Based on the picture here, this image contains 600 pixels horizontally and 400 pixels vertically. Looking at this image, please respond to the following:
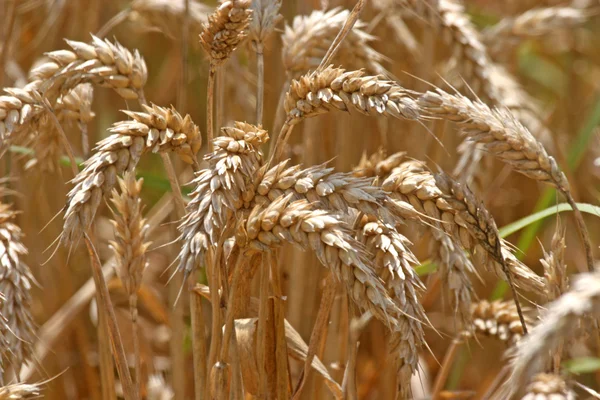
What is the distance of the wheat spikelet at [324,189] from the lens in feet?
3.69

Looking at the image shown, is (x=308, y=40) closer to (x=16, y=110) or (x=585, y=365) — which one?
(x=16, y=110)

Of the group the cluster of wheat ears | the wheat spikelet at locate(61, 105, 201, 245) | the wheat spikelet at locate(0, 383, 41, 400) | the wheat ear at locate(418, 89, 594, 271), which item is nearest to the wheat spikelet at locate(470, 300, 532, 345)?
the cluster of wheat ears

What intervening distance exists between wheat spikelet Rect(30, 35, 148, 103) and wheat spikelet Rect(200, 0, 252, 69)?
0.26 meters

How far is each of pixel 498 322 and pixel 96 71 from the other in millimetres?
1019

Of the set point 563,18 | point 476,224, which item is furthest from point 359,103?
point 563,18

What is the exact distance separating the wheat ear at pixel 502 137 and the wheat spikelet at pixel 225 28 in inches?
12.7

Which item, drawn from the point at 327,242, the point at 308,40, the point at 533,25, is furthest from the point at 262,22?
the point at 533,25

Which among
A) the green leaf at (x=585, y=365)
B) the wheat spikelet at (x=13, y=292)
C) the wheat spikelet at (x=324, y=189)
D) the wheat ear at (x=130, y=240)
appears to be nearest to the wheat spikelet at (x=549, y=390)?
the wheat spikelet at (x=324, y=189)

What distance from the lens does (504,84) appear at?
7.71ft

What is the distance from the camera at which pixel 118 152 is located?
44.5 inches

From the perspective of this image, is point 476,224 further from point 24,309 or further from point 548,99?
point 548,99

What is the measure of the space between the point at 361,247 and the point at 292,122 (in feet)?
0.81

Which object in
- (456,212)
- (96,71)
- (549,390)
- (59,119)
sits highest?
(96,71)

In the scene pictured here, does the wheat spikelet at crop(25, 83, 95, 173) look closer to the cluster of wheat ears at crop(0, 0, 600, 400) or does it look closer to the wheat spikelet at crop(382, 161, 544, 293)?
the cluster of wheat ears at crop(0, 0, 600, 400)
